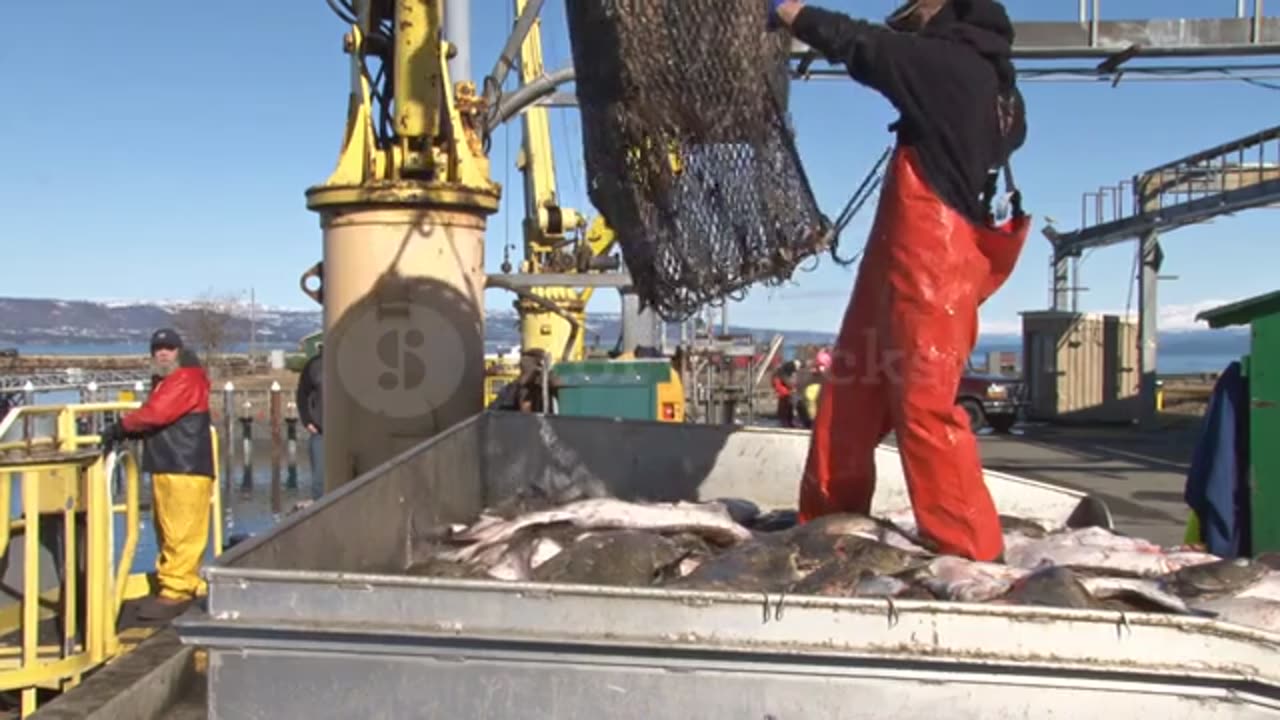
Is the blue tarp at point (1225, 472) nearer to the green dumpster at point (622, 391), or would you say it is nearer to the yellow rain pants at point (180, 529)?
the yellow rain pants at point (180, 529)

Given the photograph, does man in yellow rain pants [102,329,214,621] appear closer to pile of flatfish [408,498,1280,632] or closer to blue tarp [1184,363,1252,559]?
pile of flatfish [408,498,1280,632]

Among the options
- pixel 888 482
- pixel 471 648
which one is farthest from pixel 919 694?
pixel 888 482

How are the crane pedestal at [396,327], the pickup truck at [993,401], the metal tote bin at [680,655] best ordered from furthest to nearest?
1. the pickup truck at [993,401]
2. the crane pedestal at [396,327]
3. the metal tote bin at [680,655]

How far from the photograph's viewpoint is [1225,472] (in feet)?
16.7

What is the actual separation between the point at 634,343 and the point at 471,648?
16.1m

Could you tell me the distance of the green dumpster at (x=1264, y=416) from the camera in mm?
4859

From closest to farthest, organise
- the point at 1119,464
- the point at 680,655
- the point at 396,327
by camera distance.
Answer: the point at 680,655 < the point at 396,327 < the point at 1119,464

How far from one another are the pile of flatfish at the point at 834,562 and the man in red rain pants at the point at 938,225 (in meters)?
0.25

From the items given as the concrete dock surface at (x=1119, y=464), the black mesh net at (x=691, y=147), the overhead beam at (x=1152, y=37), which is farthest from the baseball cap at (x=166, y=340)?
the overhead beam at (x=1152, y=37)

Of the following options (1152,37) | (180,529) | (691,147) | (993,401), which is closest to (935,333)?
(691,147)

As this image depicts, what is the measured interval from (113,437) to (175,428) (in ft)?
1.59

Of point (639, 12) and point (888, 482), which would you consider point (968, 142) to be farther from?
point (888, 482)

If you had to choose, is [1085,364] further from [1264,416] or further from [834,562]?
[834,562]

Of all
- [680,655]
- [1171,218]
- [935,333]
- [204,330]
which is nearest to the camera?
[680,655]
